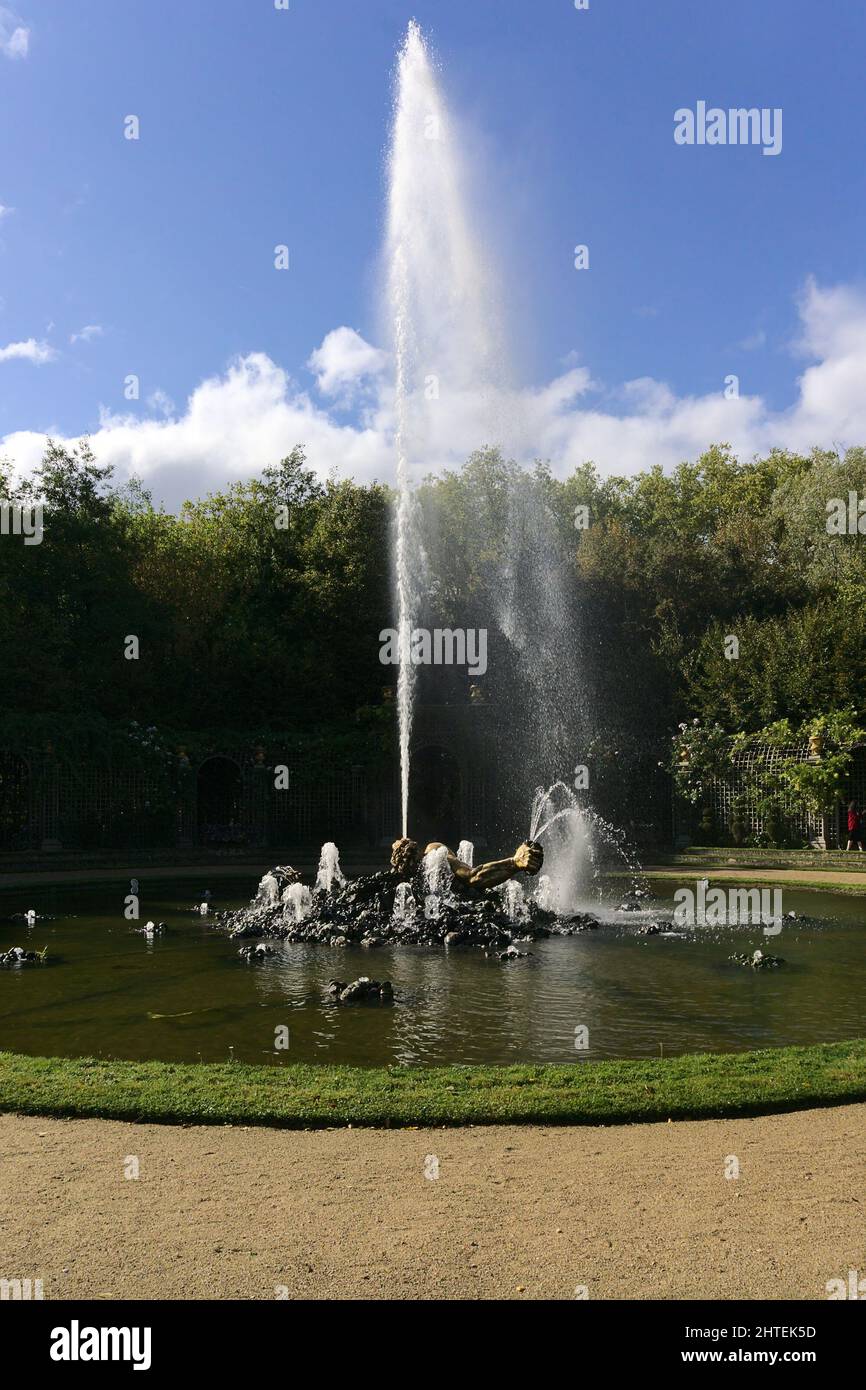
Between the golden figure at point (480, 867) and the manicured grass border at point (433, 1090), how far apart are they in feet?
26.2

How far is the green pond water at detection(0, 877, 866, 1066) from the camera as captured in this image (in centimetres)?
844

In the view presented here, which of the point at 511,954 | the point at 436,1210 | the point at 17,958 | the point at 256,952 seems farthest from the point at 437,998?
the point at 436,1210

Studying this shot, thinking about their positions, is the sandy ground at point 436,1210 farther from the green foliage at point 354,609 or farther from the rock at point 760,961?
the green foliage at point 354,609

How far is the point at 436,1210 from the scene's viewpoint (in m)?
4.75


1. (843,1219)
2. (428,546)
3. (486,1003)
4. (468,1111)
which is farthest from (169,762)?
(843,1219)

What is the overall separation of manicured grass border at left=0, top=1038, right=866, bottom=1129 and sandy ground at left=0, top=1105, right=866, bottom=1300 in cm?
18

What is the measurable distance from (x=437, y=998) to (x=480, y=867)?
5.89 meters

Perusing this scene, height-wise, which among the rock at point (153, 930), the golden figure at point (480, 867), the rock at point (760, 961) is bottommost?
the rock at point (153, 930)

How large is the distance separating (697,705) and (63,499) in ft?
70.0

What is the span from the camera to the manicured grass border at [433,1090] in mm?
6312

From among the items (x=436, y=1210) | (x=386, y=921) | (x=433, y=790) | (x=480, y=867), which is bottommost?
(x=386, y=921)

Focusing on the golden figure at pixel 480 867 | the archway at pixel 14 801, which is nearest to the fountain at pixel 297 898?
the golden figure at pixel 480 867

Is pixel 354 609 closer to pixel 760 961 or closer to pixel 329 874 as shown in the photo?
pixel 329 874

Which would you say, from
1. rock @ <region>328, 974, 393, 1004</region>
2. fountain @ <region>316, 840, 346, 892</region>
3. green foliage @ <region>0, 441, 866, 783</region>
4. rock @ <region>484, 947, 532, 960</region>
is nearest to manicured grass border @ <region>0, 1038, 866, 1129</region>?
rock @ <region>328, 974, 393, 1004</region>
